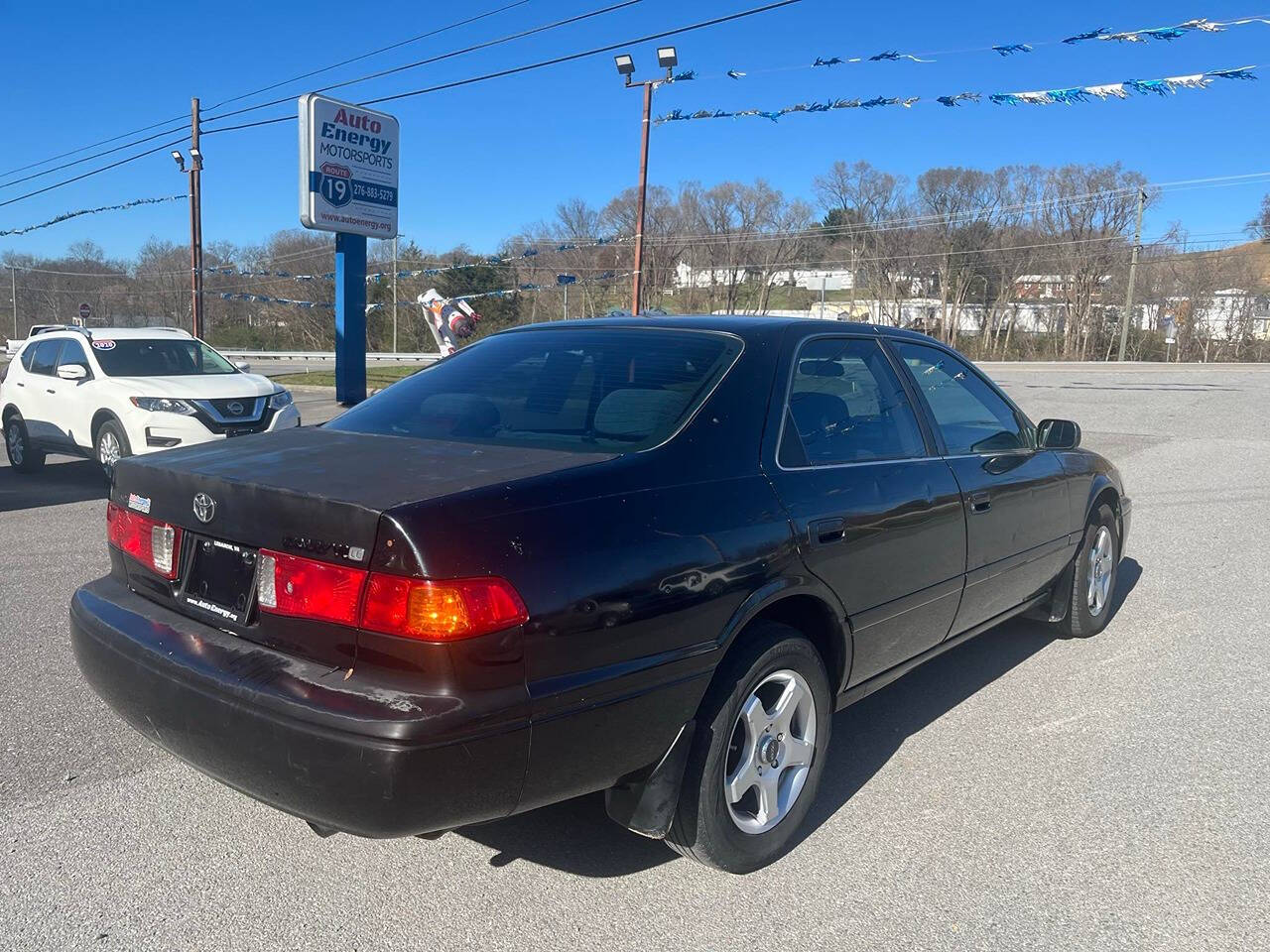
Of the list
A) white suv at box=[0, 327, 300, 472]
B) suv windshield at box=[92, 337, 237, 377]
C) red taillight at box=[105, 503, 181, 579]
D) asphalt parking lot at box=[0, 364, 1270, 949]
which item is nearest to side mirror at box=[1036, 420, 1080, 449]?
asphalt parking lot at box=[0, 364, 1270, 949]

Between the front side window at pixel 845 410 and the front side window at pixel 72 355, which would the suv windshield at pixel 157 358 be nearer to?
the front side window at pixel 72 355

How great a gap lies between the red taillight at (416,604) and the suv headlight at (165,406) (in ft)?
25.7

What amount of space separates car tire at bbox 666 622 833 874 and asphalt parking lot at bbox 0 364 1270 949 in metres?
0.13

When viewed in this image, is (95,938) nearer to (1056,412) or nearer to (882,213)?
(1056,412)

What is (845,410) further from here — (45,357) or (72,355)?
(45,357)

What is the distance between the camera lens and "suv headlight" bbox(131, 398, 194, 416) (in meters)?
9.39

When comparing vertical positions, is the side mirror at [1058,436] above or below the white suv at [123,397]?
above

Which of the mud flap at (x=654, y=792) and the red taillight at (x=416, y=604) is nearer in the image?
the red taillight at (x=416, y=604)

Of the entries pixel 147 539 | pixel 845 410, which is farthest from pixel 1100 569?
pixel 147 539

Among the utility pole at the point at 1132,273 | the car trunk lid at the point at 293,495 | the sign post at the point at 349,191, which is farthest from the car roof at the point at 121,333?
the utility pole at the point at 1132,273

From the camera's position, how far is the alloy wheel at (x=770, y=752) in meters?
2.97

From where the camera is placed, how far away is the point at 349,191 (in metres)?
15.3

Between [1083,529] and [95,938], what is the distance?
4.61 m

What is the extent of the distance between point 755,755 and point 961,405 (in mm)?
2132
